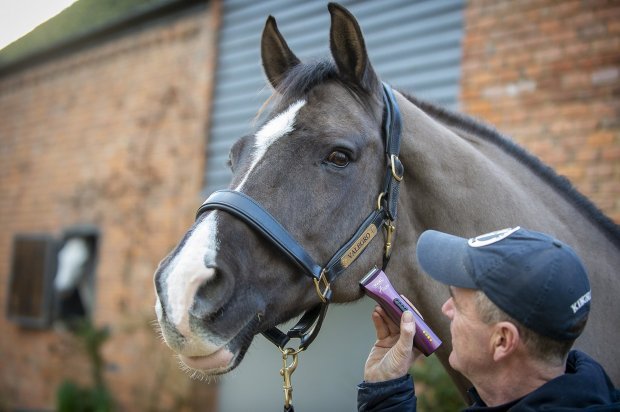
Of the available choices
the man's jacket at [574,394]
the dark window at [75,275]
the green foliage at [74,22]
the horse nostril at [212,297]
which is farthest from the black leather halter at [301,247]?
the dark window at [75,275]

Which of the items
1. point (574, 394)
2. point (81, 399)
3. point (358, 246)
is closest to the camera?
point (574, 394)

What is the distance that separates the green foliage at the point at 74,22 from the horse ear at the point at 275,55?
5791 millimetres

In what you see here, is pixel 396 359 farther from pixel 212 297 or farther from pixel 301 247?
pixel 212 297

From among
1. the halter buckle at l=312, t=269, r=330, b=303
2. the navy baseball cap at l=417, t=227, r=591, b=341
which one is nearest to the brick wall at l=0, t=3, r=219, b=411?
the halter buckle at l=312, t=269, r=330, b=303

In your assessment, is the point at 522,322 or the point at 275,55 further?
the point at 275,55

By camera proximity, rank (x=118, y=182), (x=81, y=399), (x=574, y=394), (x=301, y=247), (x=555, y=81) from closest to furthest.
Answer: (x=574, y=394) < (x=301, y=247) < (x=555, y=81) < (x=81, y=399) < (x=118, y=182)

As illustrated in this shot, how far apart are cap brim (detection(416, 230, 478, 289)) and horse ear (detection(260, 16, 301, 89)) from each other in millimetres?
1100

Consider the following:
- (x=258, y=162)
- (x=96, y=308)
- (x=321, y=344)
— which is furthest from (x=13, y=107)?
(x=258, y=162)

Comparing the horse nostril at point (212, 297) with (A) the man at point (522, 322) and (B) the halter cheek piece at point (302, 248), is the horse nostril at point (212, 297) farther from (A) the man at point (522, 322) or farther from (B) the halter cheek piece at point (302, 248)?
(A) the man at point (522, 322)

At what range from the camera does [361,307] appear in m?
5.76

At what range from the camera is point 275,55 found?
2.60 metres

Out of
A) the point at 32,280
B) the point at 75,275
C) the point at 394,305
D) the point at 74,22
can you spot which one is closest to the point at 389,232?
the point at 394,305

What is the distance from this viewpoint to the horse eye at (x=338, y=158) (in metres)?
2.14

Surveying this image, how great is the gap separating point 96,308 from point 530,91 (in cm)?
626
